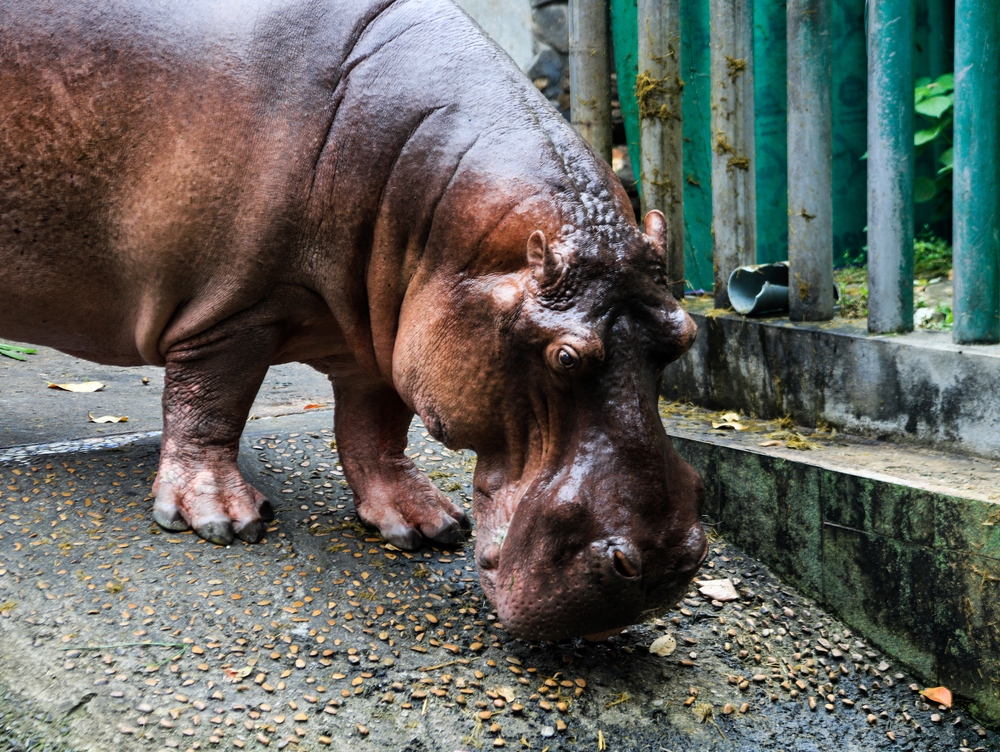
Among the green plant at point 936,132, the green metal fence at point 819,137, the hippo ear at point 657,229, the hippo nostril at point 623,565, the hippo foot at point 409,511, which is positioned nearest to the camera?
the hippo nostril at point 623,565

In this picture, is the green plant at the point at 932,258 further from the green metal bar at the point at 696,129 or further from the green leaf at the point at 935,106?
the green metal bar at the point at 696,129

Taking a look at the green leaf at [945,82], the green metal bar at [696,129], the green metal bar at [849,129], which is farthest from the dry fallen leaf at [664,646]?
the green leaf at [945,82]

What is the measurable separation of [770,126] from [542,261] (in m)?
3.84

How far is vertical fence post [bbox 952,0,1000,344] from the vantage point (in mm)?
3650

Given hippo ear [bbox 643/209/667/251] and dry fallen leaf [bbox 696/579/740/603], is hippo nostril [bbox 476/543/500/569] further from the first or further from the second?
Result: dry fallen leaf [bbox 696/579/740/603]

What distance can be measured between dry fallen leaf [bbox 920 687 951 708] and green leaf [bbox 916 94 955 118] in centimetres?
395

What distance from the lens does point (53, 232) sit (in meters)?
3.20

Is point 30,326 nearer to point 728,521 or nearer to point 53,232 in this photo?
point 53,232

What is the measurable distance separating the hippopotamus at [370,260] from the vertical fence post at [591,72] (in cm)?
195

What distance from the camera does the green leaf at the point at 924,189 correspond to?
642cm

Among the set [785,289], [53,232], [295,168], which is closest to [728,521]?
[785,289]


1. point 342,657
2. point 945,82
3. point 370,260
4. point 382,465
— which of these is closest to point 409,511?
point 382,465

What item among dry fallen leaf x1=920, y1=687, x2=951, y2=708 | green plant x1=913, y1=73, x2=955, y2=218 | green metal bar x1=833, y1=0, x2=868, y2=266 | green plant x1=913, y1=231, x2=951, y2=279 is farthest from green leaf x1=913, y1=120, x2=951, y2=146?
dry fallen leaf x1=920, y1=687, x2=951, y2=708

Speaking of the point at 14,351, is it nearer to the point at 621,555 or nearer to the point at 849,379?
the point at 849,379
